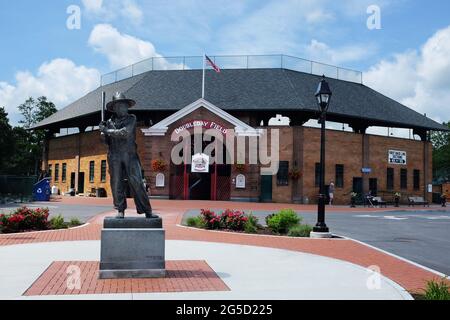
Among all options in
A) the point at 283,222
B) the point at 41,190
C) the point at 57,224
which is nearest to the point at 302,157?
the point at 41,190

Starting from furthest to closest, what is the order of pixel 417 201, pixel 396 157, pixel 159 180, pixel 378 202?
A: 1. pixel 396 157
2. pixel 417 201
3. pixel 378 202
4. pixel 159 180

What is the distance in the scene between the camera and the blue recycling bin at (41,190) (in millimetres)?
33094

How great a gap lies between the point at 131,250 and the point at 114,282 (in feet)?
2.12

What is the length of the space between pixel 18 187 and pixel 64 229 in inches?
735

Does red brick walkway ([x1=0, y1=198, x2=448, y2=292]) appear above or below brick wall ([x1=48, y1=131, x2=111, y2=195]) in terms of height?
below

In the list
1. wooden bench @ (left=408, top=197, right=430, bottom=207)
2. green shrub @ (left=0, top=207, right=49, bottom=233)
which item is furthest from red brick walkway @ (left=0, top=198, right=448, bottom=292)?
wooden bench @ (left=408, top=197, right=430, bottom=207)

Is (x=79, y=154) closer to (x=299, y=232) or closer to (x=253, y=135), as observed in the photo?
(x=253, y=135)

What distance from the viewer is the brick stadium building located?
35969 millimetres

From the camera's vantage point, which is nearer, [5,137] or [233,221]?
[233,221]

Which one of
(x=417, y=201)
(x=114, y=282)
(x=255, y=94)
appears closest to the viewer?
(x=114, y=282)

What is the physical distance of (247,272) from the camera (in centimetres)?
880

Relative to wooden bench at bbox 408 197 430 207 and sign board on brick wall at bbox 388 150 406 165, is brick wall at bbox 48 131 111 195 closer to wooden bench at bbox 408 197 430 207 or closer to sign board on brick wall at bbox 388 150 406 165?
sign board on brick wall at bbox 388 150 406 165

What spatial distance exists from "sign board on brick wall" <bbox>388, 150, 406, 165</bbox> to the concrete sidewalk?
1304 inches
